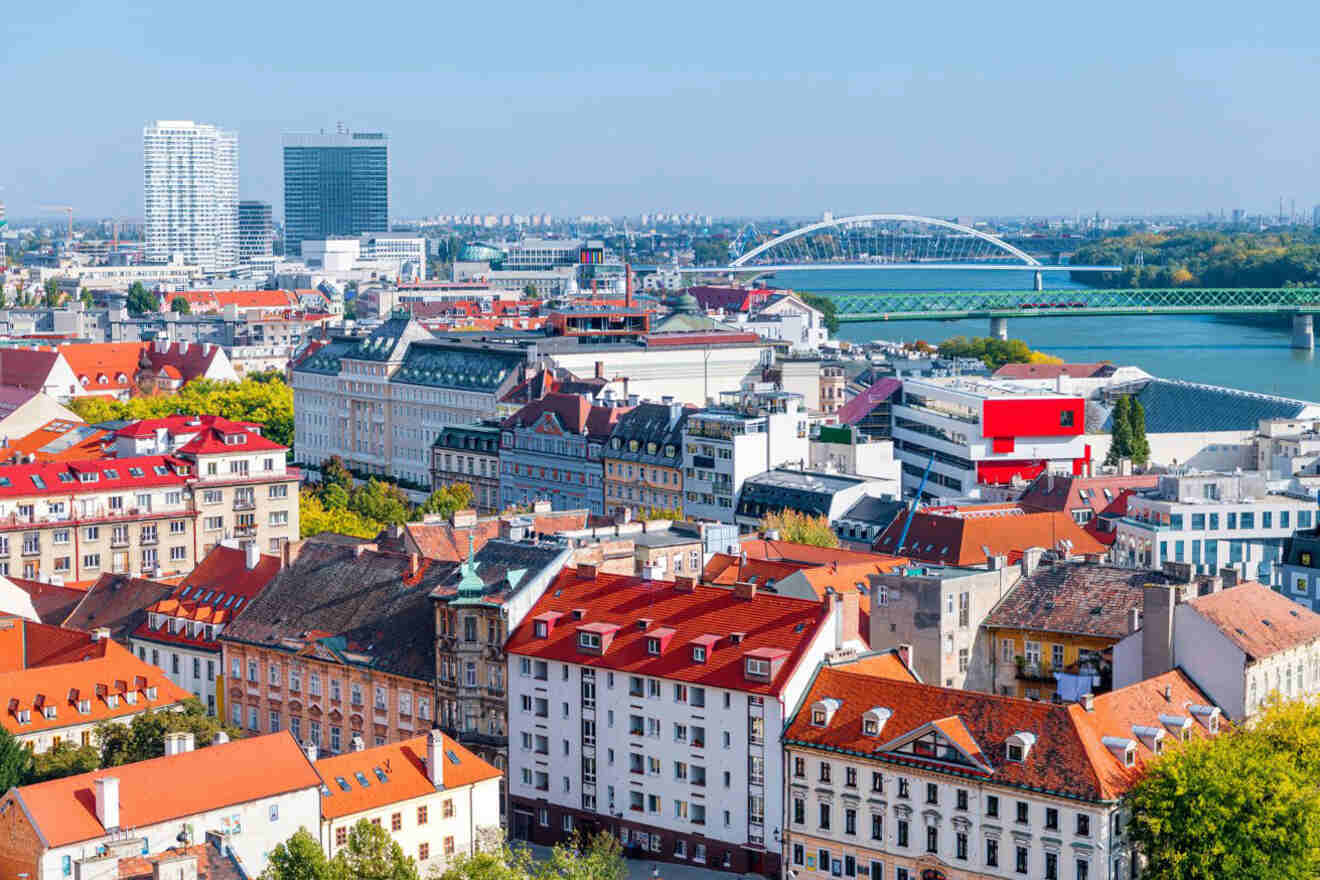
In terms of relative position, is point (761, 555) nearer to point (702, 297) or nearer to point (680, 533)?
point (680, 533)

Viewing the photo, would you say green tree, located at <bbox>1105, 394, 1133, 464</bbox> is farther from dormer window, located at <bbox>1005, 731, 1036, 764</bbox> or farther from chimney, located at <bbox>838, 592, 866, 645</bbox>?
dormer window, located at <bbox>1005, 731, 1036, 764</bbox>

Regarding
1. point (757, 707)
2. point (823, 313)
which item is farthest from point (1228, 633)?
point (823, 313)

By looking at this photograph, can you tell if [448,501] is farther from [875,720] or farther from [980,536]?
[875,720]

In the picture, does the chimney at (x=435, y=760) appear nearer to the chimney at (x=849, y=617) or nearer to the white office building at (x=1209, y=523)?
the chimney at (x=849, y=617)

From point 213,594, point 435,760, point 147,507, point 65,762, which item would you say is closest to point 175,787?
point 435,760

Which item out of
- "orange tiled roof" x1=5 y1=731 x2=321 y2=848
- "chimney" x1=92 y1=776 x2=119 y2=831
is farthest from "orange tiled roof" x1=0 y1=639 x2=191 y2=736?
"chimney" x1=92 y1=776 x2=119 y2=831
